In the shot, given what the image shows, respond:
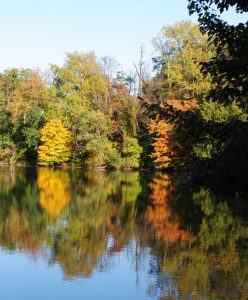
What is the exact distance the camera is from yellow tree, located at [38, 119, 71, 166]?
5650 centimetres

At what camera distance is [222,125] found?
6367 millimetres

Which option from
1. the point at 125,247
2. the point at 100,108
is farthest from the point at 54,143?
the point at 125,247

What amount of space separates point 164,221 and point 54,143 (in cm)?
3619

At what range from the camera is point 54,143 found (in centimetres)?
5603

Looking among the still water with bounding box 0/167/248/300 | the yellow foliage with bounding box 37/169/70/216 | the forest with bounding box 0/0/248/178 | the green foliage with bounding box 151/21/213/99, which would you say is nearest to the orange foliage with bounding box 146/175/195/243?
the still water with bounding box 0/167/248/300

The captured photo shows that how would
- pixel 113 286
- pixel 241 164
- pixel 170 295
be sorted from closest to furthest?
pixel 241 164, pixel 170 295, pixel 113 286

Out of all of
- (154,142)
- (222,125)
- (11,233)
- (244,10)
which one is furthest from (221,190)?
(154,142)

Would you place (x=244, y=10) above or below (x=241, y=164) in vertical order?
above

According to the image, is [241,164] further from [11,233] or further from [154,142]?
[154,142]

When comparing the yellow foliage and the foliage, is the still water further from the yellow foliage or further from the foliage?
the foliage

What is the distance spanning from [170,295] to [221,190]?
21.7ft

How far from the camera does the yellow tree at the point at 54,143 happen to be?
56.5 meters

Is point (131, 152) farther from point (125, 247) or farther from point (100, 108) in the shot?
point (125, 247)

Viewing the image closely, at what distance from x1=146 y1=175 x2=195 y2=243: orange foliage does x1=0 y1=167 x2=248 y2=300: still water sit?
4 cm
